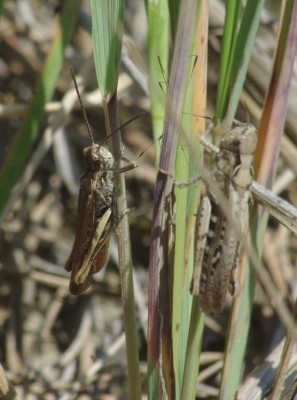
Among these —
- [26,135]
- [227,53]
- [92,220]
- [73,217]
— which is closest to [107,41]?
[227,53]

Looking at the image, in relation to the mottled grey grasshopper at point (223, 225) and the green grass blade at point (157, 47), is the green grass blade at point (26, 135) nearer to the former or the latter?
the green grass blade at point (157, 47)

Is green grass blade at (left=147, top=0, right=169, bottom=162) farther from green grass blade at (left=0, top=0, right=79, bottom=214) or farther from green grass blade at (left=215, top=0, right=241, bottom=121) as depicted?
green grass blade at (left=0, top=0, right=79, bottom=214)

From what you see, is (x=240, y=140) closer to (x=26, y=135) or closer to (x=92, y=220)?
(x=92, y=220)

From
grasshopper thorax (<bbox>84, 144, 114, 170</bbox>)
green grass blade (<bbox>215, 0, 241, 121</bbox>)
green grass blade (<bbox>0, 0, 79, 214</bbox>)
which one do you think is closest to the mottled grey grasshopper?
green grass blade (<bbox>215, 0, 241, 121</bbox>)

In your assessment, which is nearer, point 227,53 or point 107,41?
point 107,41

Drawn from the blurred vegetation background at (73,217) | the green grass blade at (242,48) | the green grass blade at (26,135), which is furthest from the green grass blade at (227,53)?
the green grass blade at (26,135)

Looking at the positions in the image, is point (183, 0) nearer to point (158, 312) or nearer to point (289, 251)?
point (158, 312)

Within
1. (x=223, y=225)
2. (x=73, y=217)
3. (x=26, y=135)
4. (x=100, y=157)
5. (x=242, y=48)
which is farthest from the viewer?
(x=73, y=217)

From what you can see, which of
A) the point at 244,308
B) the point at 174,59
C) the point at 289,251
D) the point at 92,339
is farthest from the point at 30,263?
the point at 174,59
